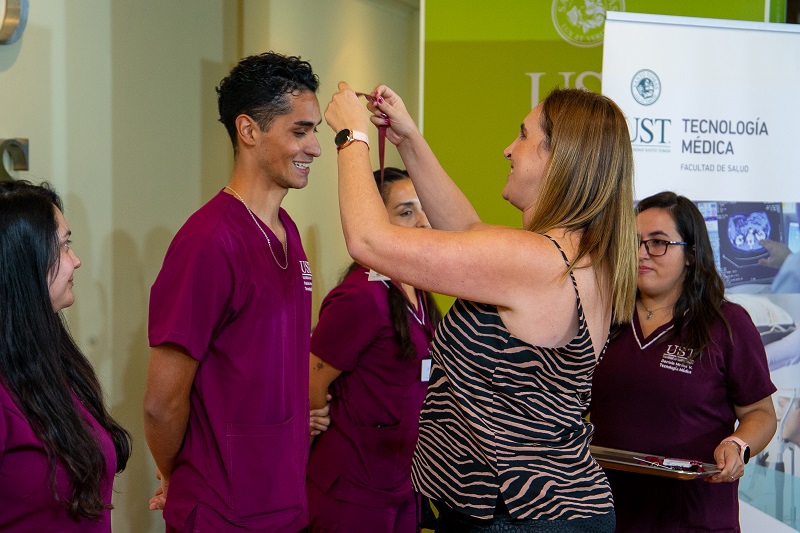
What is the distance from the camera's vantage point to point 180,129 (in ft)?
11.2

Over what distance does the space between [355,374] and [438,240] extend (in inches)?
56.0

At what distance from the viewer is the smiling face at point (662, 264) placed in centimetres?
264

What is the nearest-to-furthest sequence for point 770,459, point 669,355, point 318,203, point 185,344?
point 185,344 < point 669,355 < point 770,459 < point 318,203

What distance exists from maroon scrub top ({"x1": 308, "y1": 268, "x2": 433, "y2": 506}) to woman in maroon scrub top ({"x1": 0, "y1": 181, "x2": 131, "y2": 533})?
124 centimetres

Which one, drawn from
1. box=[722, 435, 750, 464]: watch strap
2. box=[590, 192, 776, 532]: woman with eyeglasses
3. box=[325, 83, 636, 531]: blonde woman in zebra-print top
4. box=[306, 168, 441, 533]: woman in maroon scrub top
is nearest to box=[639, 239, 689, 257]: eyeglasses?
box=[590, 192, 776, 532]: woman with eyeglasses

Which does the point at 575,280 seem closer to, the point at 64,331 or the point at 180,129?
the point at 64,331

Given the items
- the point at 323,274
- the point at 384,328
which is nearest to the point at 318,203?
the point at 323,274

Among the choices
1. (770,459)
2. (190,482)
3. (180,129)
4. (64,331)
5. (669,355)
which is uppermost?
(180,129)

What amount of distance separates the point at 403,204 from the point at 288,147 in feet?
3.28

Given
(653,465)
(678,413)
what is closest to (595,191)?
(653,465)

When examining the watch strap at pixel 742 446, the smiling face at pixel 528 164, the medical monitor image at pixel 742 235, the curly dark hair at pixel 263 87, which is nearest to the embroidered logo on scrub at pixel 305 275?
the curly dark hair at pixel 263 87

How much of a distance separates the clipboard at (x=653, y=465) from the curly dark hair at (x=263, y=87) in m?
1.20

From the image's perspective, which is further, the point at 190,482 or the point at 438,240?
the point at 190,482

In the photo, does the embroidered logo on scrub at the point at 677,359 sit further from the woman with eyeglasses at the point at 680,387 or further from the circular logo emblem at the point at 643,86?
the circular logo emblem at the point at 643,86
